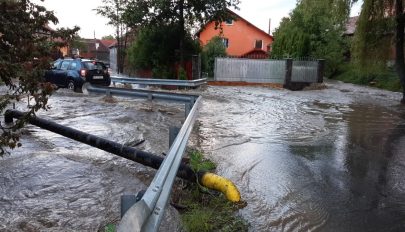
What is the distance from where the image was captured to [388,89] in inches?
1131

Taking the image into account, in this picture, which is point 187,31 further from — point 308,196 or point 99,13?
point 308,196

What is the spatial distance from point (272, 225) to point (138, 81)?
1455cm

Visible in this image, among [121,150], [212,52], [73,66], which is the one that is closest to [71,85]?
[73,66]

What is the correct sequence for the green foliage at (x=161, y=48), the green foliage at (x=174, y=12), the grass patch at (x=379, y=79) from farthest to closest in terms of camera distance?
1. the grass patch at (x=379, y=79)
2. the green foliage at (x=161, y=48)
3. the green foliage at (x=174, y=12)

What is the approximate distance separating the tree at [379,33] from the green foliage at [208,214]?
52.5ft

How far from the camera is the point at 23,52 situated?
4.72 m

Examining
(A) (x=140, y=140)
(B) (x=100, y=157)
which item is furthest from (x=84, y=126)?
(B) (x=100, y=157)

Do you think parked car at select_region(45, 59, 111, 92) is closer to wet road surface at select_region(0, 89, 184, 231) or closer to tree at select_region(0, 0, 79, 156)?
wet road surface at select_region(0, 89, 184, 231)

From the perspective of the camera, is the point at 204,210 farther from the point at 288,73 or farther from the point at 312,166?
the point at 288,73

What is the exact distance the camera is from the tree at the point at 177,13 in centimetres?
2511

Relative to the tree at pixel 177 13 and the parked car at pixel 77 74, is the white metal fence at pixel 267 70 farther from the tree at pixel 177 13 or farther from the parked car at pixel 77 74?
the parked car at pixel 77 74

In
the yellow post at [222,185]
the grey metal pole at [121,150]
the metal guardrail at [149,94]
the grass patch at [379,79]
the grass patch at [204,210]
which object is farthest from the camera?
the grass patch at [379,79]

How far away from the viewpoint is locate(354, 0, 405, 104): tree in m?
18.2

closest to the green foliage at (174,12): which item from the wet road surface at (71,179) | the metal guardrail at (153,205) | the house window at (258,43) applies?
the wet road surface at (71,179)
